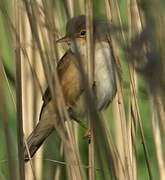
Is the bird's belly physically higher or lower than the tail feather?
higher

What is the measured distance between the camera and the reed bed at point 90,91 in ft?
3.75

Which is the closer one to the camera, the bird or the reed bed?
the reed bed

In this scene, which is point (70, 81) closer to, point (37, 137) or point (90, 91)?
point (37, 137)

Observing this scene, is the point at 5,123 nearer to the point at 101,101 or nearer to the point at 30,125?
the point at 30,125

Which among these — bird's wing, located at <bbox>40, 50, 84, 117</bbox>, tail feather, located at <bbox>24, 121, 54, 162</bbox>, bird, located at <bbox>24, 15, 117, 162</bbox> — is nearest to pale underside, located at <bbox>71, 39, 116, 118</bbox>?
bird, located at <bbox>24, 15, 117, 162</bbox>

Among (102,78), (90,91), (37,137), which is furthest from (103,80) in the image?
(90,91)

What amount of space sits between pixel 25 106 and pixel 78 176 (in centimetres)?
A: 99

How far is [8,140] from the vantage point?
1463 millimetres

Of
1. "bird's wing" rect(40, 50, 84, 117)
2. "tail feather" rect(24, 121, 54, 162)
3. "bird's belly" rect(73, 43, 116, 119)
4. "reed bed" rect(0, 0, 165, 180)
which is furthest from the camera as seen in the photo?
"bird's wing" rect(40, 50, 84, 117)

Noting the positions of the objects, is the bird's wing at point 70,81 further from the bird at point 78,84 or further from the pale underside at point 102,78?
the pale underside at point 102,78

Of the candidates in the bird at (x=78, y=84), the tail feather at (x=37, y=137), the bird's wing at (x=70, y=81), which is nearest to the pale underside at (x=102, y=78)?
the bird at (x=78, y=84)

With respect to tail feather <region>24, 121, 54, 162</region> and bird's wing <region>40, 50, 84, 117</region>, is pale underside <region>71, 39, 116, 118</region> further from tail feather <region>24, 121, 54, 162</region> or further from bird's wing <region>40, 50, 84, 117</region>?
tail feather <region>24, 121, 54, 162</region>

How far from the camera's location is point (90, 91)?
51.3 inches

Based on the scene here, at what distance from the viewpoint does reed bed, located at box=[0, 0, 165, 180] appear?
114 centimetres
